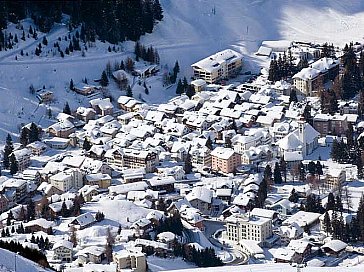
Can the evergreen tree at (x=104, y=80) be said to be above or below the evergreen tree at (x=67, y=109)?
above

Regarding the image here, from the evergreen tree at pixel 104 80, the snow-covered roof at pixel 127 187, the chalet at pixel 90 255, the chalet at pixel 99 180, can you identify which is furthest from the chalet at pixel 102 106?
the chalet at pixel 90 255

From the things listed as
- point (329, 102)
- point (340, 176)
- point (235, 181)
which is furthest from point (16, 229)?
point (329, 102)

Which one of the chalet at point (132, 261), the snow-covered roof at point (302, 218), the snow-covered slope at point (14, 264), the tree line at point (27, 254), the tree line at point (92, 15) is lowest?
the snow-covered roof at point (302, 218)

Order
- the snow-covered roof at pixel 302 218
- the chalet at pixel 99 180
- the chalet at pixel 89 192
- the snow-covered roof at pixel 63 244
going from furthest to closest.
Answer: the chalet at pixel 99 180 → the chalet at pixel 89 192 → the snow-covered roof at pixel 302 218 → the snow-covered roof at pixel 63 244

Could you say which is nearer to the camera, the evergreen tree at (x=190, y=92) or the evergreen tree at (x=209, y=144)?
the evergreen tree at (x=209, y=144)

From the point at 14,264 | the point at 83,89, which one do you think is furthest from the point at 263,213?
the point at 14,264

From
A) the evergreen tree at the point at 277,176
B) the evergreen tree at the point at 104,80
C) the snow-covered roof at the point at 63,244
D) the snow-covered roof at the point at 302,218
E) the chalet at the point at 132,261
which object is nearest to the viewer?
the chalet at the point at 132,261

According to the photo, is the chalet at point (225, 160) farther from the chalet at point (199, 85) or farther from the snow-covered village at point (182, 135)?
the chalet at point (199, 85)
